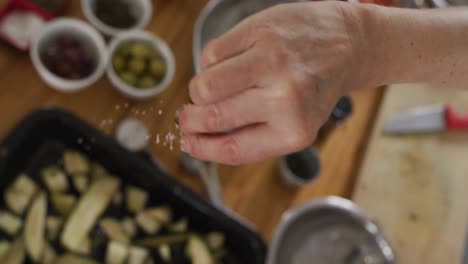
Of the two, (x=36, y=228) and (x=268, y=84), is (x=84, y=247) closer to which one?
(x=36, y=228)

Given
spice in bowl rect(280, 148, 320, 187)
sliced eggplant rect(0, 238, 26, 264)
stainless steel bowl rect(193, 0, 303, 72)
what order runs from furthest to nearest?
spice in bowl rect(280, 148, 320, 187) < sliced eggplant rect(0, 238, 26, 264) < stainless steel bowl rect(193, 0, 303, 72)

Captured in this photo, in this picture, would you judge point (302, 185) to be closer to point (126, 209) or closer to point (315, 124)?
point (126, 209)

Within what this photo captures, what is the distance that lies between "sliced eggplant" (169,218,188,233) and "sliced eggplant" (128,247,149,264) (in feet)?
0.18

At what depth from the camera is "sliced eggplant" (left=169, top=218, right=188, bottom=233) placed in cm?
79

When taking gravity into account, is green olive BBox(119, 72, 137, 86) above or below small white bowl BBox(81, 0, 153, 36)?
below

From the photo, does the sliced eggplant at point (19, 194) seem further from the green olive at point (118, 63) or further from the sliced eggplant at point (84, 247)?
the green olive at point (118, 63)

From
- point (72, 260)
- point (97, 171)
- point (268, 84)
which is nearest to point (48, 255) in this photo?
point (72, 260)

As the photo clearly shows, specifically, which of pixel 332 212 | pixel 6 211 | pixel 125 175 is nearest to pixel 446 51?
pixel 332 212

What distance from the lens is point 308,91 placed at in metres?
0.38

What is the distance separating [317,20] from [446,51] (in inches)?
5.6

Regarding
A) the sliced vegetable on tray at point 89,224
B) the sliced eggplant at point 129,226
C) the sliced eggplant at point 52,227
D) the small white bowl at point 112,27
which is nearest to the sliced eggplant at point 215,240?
the sliced vegetable on tray at point 89,224

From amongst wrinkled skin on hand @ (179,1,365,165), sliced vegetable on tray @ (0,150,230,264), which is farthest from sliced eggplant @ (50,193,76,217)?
wrinkled skin on hand @ (179,1,365,165)

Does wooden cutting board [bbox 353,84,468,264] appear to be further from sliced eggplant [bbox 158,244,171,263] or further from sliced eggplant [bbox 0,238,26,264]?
sliced eggplant [bbox 0,238,26,264]

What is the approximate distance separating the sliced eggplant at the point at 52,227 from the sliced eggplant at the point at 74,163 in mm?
71
